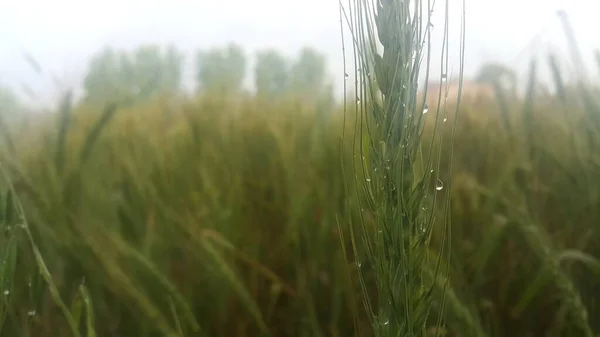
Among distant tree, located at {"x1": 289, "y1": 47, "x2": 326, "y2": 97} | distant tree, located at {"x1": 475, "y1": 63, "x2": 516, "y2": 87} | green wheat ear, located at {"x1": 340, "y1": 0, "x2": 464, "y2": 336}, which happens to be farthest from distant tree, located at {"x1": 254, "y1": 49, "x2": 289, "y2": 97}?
green wheat ear, located at {"x1": 340, "y1": 0, "x2": 464, "y2": 336}

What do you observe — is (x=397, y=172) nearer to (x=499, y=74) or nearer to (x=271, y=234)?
(x=271, y=234)

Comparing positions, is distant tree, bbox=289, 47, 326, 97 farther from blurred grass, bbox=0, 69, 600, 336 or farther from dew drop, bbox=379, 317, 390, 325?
dew drop, bbox=379, 317, 390, 325

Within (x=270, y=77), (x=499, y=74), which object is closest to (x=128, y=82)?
(x=270, y=77)

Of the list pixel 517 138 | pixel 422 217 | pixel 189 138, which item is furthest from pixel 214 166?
pixel 422 217

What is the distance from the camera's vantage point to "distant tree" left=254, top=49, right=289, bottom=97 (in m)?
0.90

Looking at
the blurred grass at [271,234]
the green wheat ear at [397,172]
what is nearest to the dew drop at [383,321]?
the green wheat ear at [397,172]

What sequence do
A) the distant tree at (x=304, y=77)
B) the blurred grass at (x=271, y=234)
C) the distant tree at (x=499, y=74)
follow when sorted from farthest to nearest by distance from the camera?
the distant tree at (x=304, y=77) → the distant tree at (x=499, y=74) → the blurred grass at (x=271, y=234)

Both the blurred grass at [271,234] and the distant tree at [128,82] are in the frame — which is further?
the distant tree at [128,82]

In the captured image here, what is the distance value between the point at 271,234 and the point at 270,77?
46 centimetres

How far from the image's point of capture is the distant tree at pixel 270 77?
0.90 meters

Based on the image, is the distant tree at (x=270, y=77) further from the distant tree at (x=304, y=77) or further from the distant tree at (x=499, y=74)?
the distant tree at (x=499, y=74)

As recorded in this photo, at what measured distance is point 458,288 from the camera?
0.45 meters

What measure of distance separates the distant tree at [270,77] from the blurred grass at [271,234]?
0.72 ft

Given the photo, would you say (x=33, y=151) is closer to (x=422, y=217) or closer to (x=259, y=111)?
(x=259, y=111)
